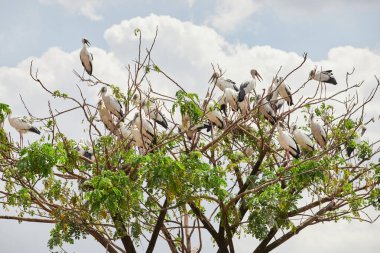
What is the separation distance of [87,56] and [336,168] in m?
6.88

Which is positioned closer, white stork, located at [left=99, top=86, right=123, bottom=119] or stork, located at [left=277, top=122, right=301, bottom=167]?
stork, located at [left=277, top=122, right=301, bottom=167]

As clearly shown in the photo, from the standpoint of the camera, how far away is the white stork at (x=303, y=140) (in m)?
12.3

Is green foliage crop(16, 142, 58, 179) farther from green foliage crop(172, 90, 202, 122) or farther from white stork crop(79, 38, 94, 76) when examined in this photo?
white stork crop(79, 38, 94, 76)


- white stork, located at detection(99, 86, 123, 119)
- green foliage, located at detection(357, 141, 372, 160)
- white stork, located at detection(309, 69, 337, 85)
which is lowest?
green foliage, located at detection(357, 141, 372, 160)

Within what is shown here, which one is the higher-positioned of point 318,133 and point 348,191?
point 318,133

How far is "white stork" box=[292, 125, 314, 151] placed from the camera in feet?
40.4

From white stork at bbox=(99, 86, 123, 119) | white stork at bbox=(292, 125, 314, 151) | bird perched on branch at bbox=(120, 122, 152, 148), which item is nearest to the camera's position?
bird perched on branch at bbox=(120, 122, 152, 148)

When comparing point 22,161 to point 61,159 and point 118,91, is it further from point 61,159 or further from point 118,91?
point 118,91

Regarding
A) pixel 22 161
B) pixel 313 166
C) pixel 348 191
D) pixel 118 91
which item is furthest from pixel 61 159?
pixel 348 191

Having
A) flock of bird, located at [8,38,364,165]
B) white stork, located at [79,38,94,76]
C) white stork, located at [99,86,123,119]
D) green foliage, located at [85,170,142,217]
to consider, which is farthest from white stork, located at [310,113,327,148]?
white stork, located at [79,38,94,76]

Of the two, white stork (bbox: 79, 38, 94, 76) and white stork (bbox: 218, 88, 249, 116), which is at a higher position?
white stork (bbox: 79, 38, 94, 76)

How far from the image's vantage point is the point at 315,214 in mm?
12430

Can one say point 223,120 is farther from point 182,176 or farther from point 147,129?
point 182,176

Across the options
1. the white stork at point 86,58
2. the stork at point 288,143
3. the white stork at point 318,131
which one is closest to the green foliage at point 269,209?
the stork at point 288,143
